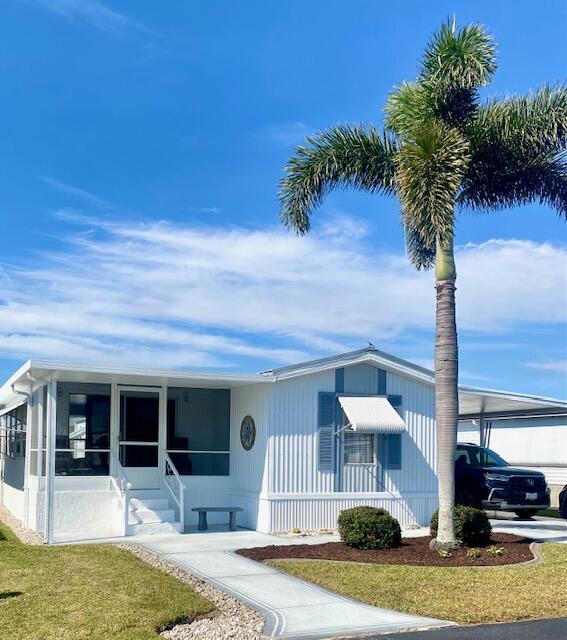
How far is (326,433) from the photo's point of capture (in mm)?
15906

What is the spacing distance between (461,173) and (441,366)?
3026 mm

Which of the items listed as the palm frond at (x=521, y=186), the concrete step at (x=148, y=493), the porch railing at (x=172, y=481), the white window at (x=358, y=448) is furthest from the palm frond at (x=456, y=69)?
the concrete step at (x=148, y=493)

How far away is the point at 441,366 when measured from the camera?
504 inches

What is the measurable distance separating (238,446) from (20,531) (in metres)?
4.55

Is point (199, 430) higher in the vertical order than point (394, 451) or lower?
higher

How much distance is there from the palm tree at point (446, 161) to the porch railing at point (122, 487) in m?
5.51

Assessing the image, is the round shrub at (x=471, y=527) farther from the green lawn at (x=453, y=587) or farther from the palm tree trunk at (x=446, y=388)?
the green lawn at (x=453, y=587)

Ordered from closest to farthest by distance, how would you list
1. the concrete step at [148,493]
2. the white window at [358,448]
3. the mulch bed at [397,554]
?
1. the mulch bed at [397,554]
2. the concrete step at [148,493]
3. the white window at [358,448]

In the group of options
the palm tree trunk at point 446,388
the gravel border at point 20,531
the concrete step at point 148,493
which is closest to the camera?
the palm tree trunk at point 446,388

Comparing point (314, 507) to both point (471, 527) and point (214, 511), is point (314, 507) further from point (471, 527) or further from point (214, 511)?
point (471, 527)

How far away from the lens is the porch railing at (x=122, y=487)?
1445 cm

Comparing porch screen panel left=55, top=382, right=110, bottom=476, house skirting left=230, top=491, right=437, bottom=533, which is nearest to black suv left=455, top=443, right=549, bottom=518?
house skirting left=230, top=491, right=437, bottom=533

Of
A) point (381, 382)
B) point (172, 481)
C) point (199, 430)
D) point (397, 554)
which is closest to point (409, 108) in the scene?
point (381, 382)

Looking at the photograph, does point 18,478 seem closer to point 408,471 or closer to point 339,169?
point 408,471
